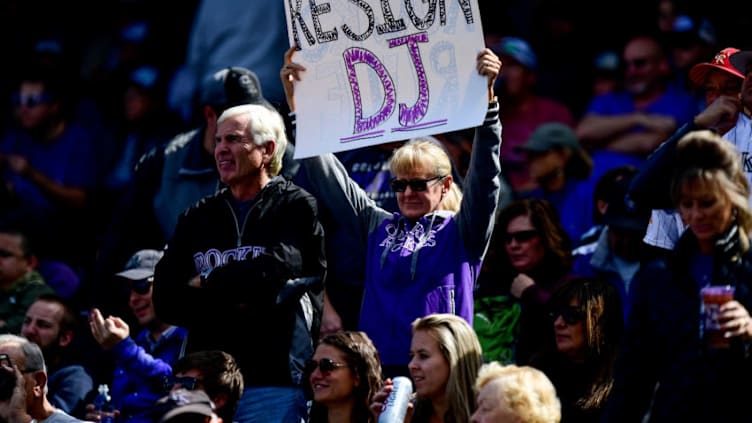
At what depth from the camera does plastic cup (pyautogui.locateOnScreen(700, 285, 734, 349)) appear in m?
5.89

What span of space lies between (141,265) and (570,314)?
248cm

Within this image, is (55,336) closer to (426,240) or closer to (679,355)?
(426,240)

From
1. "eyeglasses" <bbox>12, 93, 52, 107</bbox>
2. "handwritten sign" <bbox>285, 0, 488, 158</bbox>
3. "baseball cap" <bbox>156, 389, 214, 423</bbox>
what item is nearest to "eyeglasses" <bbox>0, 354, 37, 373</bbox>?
"baseball cap" <bbox>156, 389, 214, 423</bbox>

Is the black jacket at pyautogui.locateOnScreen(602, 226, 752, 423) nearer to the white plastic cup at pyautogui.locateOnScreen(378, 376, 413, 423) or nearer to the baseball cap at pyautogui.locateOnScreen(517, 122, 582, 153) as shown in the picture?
the white plastic cup at pyautogui.locateOnScreen(378, 376, 413, 423)

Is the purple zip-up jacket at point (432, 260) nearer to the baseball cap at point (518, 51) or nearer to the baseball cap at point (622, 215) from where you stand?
the baseball cap at point (622, 215)

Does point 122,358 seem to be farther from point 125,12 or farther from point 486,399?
point 125,12

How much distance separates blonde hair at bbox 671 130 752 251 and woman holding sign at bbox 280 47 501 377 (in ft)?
4.47

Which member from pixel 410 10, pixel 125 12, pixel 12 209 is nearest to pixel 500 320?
pixel 410 10

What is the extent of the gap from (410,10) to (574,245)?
2555 mm

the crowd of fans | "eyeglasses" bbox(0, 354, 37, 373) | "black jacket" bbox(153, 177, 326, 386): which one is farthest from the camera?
"eyeglasses" bbox(0, 354, 37, 373)

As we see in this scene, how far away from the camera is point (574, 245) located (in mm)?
9766

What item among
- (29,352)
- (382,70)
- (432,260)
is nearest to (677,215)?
(432,260)

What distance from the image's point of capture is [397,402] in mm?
6895

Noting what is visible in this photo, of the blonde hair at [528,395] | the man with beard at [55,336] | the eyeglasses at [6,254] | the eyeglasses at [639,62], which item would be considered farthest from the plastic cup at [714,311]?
the eyeglasses at [6,254]
